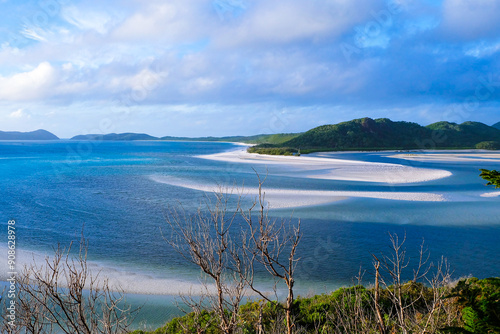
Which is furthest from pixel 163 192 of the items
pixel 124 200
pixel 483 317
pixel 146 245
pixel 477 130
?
pixel 477 130

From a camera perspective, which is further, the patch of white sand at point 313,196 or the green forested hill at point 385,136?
the green forested hill at point 385,136

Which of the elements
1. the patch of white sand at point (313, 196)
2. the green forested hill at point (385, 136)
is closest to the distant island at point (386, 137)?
the green forested hill at point (385, 136)

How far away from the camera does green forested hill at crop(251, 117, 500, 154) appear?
102188 mm

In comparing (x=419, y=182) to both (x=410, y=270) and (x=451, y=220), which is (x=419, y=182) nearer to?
(x=451, y=220)

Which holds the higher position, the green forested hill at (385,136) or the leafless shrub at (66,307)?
the green forested hill at (385,136)

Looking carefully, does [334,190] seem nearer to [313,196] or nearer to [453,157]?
[313,196]

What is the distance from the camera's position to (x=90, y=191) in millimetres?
30203

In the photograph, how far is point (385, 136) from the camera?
379 feet

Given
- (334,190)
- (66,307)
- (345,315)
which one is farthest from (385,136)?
(66,307)

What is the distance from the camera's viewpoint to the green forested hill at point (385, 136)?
10219 centimetres

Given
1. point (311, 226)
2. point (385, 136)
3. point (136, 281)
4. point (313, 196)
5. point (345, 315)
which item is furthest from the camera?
point (385, 136)

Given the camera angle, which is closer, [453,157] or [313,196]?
[313,196]

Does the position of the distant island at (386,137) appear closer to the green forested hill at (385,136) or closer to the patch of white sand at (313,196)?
the green forested hill at (385,136)

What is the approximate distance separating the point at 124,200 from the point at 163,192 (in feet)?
11.6
